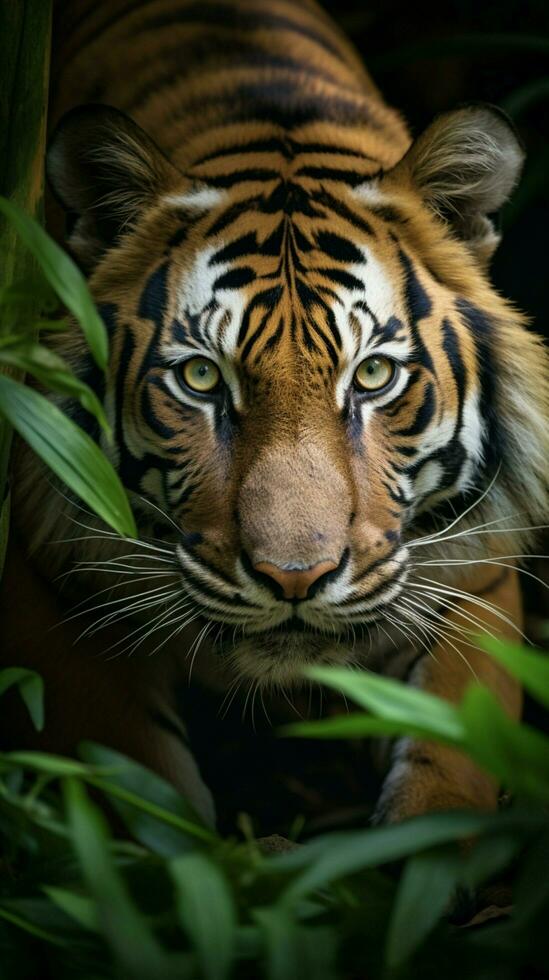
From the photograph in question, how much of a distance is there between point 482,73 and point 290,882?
9.67 feet

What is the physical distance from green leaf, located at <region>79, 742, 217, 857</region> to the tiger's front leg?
0.70m

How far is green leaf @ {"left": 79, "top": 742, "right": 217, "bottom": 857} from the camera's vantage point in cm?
110

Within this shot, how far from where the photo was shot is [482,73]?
346 cm

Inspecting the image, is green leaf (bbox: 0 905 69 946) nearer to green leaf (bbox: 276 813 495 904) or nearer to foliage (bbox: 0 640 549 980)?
foliage (bbox: 0 640 549 980)

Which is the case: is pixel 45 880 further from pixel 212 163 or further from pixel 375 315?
pixel 212 163

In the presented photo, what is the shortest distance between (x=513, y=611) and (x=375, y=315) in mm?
748

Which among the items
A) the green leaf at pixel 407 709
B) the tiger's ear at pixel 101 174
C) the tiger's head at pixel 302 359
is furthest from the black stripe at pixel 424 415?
the green leaf at pixel 407 709

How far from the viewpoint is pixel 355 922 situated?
107 cm

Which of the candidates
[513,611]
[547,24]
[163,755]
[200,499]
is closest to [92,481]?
[200,499]

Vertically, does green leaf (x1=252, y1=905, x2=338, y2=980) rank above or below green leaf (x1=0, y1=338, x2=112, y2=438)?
below

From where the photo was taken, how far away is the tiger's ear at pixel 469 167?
1661mm

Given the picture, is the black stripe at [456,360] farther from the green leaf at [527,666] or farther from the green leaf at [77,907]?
the green leaf at [77,907]

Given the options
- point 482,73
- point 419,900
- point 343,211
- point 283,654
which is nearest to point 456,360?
point 343,211

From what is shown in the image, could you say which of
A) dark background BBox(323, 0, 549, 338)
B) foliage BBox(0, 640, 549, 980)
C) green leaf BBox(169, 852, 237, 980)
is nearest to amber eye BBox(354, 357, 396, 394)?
foliage BBox(0, 640, 549, 980)
